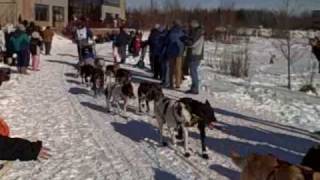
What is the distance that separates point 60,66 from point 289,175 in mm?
17672

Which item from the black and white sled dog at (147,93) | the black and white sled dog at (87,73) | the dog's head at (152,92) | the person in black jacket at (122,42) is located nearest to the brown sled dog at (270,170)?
the dog's head at (152,92)

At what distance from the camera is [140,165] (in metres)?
7.59

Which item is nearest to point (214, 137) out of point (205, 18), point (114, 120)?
point (114, 120)

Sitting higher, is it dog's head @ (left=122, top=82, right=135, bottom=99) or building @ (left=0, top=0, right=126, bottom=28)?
building @ (left=0, top=0, right=126, bottom=28)

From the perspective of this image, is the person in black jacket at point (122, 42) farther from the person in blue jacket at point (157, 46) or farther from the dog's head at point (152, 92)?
the dog's head at point (152, 92)

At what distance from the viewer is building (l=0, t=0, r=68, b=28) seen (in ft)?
163

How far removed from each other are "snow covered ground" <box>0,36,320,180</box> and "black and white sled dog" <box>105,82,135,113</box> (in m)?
0.25

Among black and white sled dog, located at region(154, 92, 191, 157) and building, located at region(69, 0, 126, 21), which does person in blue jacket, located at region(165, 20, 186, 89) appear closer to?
black and white sled dog, located at region(154, 92, 191, 157)

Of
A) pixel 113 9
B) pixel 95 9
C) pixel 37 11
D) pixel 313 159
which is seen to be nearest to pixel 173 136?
pixel 313 159

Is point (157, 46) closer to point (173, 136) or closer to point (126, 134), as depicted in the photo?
point (126, 134)

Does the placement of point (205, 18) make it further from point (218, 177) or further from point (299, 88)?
point (218, 177)

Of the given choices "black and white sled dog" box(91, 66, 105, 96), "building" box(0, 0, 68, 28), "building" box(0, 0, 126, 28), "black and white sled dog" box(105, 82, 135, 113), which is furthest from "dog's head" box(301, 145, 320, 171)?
"building" box(0, 0, 68, 28)

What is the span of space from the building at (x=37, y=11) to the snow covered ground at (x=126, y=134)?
35.3m

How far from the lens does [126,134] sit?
31.2 ft
